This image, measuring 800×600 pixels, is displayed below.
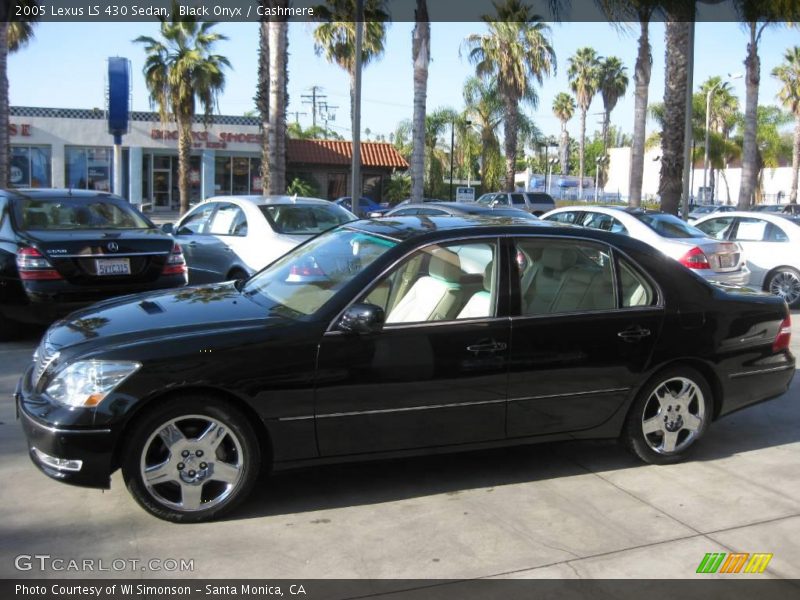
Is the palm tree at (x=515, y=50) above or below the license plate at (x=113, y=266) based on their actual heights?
above

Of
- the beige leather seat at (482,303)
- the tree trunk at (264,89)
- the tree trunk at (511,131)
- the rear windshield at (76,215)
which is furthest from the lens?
the tree trunk at (511,131)

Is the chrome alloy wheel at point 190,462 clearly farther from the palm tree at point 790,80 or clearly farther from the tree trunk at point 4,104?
the palm tree at point 790,80

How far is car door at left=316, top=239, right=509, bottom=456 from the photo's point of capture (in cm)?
429

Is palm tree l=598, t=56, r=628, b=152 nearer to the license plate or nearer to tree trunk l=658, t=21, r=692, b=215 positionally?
tree trunk l=658, t=21, r=692, b=215

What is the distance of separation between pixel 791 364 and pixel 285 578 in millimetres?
3882

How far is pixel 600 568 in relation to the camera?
12.5 ft

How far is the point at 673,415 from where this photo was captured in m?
5.17

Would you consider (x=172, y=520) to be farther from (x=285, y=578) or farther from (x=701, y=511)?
(x=701, y=511)

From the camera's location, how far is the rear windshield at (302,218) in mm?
9664

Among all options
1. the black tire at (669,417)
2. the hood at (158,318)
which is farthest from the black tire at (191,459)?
the black tire at (669,417)

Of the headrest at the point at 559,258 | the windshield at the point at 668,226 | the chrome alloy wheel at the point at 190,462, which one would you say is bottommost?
the chrome alloy wheel at the point at 190,462

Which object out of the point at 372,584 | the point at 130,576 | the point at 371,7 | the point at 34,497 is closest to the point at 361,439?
the point at 372,584

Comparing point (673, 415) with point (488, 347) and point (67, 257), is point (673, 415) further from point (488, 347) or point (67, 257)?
point (67, 257)

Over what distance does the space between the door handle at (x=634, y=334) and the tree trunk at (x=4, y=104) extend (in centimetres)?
1874
